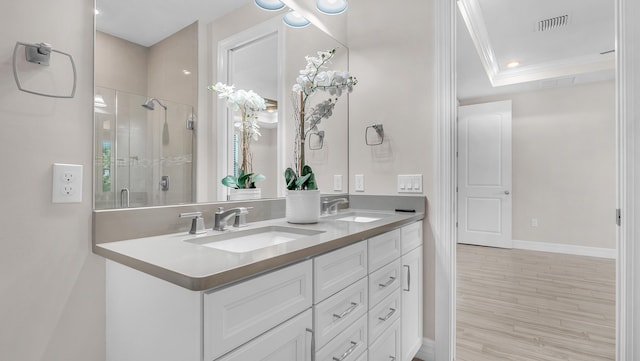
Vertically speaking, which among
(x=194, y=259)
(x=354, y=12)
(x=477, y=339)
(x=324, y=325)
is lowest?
(x=477, y=339)

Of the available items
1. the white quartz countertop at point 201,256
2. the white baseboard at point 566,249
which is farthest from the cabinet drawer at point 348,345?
the white baseboard at point 566,249

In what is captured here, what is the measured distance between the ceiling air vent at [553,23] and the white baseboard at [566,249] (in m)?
3.02

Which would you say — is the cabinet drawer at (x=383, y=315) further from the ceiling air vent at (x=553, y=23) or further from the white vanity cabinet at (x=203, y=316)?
the ceiling air vent at (x=553, y=23)

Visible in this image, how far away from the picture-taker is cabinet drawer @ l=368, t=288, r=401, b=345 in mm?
1326

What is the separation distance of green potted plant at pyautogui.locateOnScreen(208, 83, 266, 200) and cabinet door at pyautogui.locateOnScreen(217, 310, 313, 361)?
0.73 meters

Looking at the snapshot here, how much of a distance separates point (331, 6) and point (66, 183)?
1.77 m

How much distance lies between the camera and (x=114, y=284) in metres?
0.98

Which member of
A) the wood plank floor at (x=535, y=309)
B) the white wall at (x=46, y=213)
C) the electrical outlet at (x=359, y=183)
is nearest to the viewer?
the white wall at (x=46, y=213)

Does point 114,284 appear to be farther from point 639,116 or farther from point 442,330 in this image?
point 639,116

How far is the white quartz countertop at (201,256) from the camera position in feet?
2.27

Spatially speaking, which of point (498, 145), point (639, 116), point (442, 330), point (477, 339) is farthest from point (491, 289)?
point (498, 145)

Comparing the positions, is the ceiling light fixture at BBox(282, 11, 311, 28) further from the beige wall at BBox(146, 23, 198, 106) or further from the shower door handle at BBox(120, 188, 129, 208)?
the shower door handle at BBox(120, 188, 129, 208)

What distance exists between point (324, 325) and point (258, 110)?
3.68 feet

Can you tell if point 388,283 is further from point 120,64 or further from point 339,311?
point 120,64
